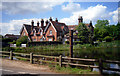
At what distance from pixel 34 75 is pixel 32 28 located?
52.8m

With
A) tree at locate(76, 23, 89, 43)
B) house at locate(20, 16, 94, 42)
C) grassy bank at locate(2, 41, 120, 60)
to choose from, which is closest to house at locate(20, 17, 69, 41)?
house at locate(20, 16, 94, 42)

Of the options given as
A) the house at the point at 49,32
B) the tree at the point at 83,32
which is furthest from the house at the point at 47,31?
the tree at the point at 83,32

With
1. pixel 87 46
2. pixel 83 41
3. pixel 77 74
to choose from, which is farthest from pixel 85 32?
pixel 77 74

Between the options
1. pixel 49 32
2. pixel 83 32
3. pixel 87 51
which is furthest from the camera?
pixel 49 32

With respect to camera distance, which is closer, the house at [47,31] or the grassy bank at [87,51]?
the grassy bank at [87,51]

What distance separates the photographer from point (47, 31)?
51344mm

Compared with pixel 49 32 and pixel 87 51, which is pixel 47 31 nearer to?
pixel 49 32

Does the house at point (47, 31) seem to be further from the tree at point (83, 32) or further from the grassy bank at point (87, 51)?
the grassy bank at point (87, 51)

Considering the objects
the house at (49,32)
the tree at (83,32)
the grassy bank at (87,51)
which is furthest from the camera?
the house at (49,32)

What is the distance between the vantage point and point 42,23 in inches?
2263

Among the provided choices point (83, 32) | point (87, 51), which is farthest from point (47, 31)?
point (87, 51)

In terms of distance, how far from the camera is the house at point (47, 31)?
161 feet

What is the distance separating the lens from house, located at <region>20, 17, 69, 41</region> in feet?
161

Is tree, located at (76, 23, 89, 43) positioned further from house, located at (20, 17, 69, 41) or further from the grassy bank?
house, located at (20, 17, 69, 41)
